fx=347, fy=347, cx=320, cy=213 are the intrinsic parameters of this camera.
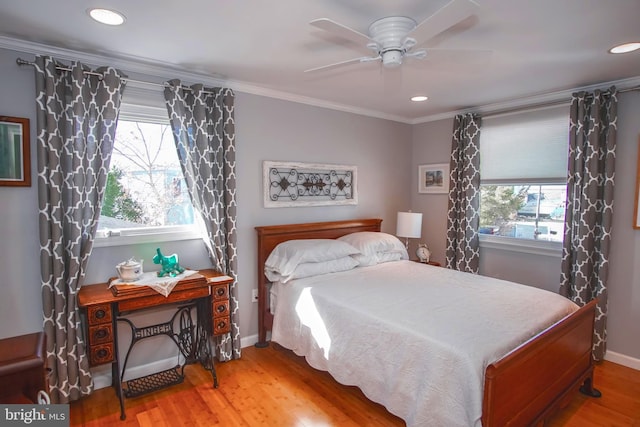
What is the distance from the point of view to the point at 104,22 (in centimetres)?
197

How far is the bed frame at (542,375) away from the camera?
1677mm

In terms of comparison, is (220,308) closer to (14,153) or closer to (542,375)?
(14,153)

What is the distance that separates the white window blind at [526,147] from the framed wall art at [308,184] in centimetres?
154

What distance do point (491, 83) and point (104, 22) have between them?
2.99 m

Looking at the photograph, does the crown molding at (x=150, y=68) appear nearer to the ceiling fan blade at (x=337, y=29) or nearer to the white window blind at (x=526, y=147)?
the ceiling fan blade at (x=337, y=29)

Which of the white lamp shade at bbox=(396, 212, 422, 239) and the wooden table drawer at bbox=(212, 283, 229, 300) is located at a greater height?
the white lamp shade at bbox=(396, 212, 422, 239)

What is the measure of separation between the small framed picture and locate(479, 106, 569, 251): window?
1.49ft

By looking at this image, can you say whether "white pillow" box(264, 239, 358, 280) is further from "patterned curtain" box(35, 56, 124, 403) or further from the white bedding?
"patterned curtain" box(35, 56, 124, 403)

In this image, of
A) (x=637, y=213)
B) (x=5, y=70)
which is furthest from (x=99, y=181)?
(x=637, y=213)

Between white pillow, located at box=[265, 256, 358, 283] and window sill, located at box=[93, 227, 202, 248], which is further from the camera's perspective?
white pillow, located at box=[265, 256, 358, 283]

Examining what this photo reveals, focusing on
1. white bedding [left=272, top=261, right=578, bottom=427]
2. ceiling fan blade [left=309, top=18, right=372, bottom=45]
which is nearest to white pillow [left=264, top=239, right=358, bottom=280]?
white bedding [left=272, top=261, right=578, bottom=427]

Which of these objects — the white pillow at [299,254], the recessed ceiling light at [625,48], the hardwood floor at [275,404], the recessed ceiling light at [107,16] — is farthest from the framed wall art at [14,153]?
the recessed ceiling light at [625,48]

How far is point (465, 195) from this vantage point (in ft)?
13.1

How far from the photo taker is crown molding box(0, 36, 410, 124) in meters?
2.25
